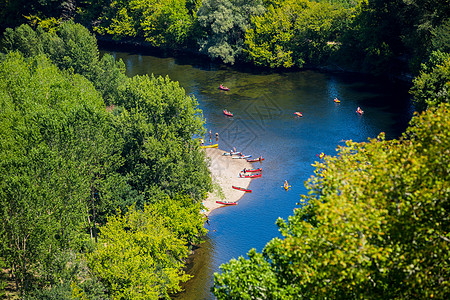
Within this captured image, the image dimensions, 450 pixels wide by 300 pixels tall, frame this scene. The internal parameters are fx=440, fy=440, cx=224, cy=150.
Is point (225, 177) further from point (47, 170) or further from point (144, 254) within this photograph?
point (47, 170)

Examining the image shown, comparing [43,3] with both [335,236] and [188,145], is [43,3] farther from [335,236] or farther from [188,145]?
[335,236]

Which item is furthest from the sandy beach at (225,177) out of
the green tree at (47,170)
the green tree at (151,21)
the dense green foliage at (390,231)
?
the green tree at (151,21)

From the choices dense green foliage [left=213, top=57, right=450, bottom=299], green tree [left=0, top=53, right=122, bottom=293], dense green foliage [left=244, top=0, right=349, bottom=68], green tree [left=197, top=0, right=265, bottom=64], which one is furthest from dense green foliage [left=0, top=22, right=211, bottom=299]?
dense green foliage [left=244, top=0, right=349, bottom=68]

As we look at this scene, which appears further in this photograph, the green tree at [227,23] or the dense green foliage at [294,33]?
the green tree at [227,23]

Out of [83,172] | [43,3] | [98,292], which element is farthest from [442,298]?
[43,3]

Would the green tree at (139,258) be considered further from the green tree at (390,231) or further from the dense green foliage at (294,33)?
the dense green foliage at (294,33)

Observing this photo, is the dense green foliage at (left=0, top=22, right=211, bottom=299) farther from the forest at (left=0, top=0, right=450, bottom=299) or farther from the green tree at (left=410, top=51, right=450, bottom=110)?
the green tree at (left=410, top=51, right=450, bottom=110)
